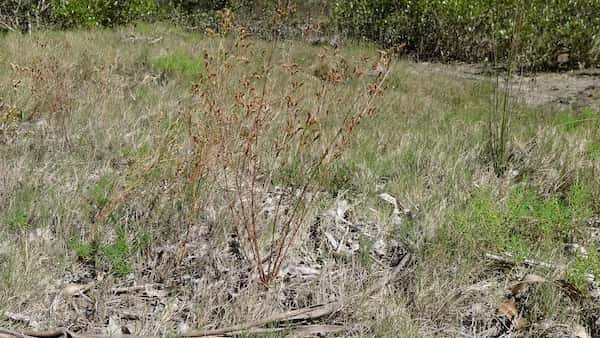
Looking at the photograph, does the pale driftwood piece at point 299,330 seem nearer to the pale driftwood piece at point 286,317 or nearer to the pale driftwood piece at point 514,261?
the pale driftwood piece at point 286,317

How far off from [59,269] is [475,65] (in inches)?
332

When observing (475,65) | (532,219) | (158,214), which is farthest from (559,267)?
(475,65)

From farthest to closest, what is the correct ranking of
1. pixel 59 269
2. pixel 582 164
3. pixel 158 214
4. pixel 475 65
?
1. pixel 475 65
2. pixel 582 164
3. pixel 158 214
4. pixel 59 269

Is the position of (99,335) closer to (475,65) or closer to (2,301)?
(2,301)

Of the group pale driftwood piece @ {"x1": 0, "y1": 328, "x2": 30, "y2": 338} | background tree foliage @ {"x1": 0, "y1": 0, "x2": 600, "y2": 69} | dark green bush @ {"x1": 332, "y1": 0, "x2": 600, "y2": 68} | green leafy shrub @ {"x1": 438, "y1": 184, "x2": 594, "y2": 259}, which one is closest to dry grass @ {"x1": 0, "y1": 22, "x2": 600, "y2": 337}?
green leafy shrub @ {"x1": 438, "y1": 184, "x2": 594, "y2": 259}

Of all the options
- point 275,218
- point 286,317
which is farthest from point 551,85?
point 286,317

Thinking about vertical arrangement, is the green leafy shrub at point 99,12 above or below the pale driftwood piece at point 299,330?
above

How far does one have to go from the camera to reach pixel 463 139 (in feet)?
15.0

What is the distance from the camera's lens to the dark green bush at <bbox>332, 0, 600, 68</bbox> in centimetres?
917

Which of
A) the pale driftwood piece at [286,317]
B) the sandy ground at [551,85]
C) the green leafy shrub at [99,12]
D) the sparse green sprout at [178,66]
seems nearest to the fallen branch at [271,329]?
the pale driftwood piece at [286,317]

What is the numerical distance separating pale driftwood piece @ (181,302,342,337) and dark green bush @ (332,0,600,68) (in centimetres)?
621

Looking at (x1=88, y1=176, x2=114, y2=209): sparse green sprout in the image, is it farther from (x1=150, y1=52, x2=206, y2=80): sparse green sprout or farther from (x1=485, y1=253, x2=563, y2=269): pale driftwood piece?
(x1=150, y1=52, x2=206, y2=80): sparse green sprout

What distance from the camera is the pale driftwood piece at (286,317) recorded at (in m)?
2.53

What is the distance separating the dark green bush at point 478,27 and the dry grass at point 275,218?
4.79 metres
